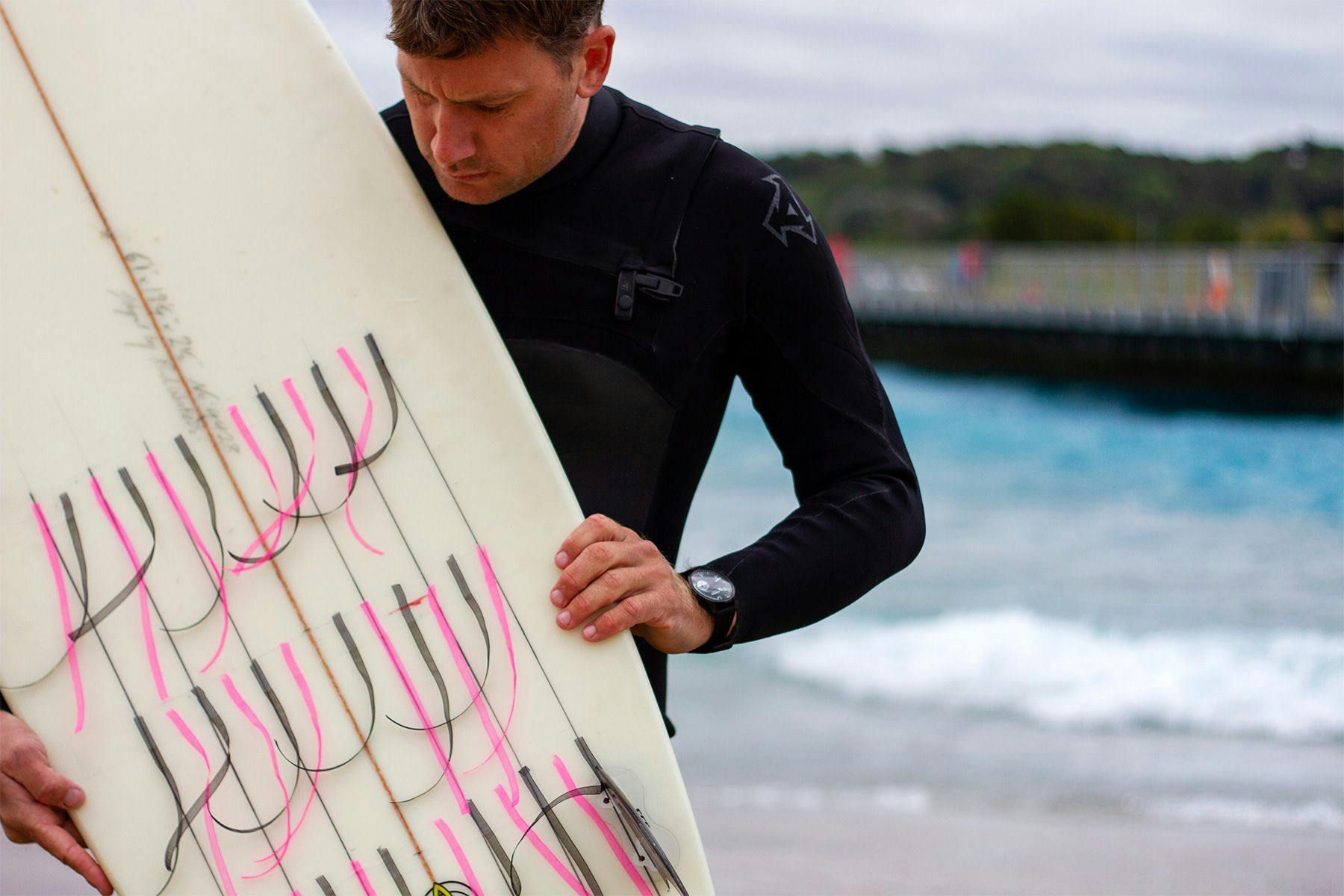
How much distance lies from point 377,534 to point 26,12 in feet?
2.24

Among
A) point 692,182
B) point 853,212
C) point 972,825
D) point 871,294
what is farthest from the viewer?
point 853,212

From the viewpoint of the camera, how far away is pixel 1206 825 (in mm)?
4441

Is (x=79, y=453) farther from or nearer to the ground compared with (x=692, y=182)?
nearer to the ground

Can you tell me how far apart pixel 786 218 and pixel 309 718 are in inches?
26.8

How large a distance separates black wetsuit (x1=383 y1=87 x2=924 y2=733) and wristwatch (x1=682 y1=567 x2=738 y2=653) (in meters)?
0.06

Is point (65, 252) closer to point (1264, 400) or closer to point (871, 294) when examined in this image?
point (1264, 400)

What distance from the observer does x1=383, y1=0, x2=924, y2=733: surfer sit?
3.93 feet

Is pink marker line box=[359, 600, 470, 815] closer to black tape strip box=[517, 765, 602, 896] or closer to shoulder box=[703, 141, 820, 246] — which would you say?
black tape strip box=[517, 765, 602, 896]

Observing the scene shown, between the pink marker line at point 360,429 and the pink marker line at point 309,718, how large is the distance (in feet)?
0.41

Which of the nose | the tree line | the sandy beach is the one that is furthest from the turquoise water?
the tree line

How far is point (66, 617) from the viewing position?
1.29m

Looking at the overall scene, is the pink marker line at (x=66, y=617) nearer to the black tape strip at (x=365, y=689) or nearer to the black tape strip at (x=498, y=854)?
the black tape strip at (x=365, y=689)

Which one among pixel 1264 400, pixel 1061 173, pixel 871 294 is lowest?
pixel 1264 400

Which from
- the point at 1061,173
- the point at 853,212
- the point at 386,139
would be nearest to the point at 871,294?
the point at 853,212
